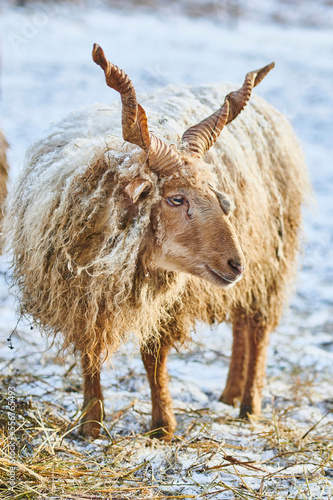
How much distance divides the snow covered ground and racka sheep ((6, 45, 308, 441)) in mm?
512

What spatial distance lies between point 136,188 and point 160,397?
4.80 feet

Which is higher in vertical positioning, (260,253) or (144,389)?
(260,253)

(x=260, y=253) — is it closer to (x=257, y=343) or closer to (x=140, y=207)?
(x=257, y=343)

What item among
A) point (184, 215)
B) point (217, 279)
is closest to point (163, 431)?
point (217, 279)

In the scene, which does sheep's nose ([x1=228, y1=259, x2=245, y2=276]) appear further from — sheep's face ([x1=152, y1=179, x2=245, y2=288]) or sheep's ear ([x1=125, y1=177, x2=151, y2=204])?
sheep's ear ([x1=125, y1=177, x2=151, y2=204])

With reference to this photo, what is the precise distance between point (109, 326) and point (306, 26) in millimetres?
23527

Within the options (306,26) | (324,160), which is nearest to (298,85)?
(324,160)

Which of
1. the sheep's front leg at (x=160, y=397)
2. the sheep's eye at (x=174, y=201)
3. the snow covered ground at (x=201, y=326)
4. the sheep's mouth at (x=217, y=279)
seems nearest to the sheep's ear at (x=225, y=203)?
A: the sheep's eye at (x=174, y=201)

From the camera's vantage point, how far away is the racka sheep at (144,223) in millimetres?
2510

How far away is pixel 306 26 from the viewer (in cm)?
2306

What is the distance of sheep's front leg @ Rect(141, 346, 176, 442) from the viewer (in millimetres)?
3234

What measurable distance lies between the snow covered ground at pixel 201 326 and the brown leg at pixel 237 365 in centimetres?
12

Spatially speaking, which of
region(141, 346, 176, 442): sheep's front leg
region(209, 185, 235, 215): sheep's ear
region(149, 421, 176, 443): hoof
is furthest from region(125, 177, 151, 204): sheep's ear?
region(149, 421, 176, 443): hoof

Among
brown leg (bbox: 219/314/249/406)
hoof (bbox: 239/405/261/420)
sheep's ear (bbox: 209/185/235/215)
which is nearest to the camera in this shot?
sheep's ear (bbox: 209/185/235/215)
